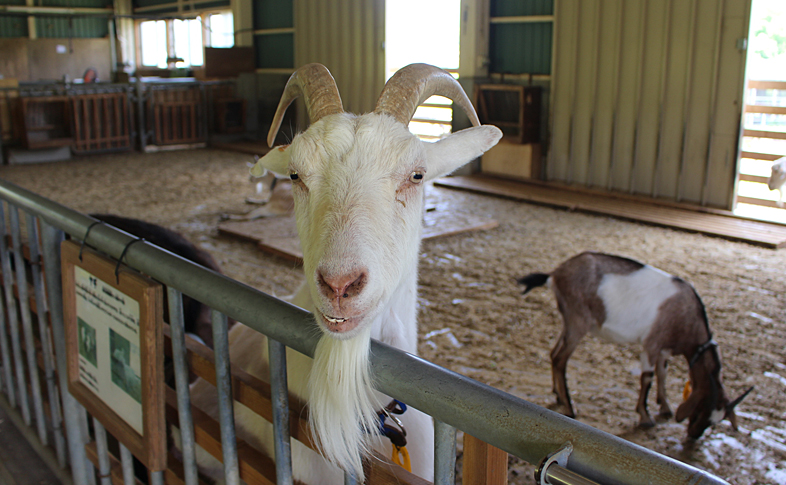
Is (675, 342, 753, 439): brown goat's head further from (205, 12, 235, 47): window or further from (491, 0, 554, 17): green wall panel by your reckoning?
(205, 12, 235, 47): window

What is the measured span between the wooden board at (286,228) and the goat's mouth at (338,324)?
193 inches

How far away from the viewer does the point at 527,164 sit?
10445 mm

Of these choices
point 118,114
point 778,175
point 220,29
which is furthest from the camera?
point 220,29

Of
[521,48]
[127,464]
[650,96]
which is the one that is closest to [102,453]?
[127,464]

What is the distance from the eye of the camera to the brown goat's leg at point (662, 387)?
341 cm

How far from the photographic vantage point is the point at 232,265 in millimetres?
6098

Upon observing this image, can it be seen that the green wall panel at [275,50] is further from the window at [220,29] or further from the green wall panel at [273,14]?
the window at [220,29]

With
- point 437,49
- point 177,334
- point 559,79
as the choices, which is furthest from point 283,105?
point 437,49

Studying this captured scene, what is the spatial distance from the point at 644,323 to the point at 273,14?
45.3 feet

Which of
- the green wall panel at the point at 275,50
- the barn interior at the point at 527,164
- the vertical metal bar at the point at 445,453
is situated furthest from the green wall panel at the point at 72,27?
the vertical metal bar at the point at 445,453

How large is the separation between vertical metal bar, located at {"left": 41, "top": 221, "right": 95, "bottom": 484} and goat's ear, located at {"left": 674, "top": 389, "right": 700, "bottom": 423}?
8.97ft

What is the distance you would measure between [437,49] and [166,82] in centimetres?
634

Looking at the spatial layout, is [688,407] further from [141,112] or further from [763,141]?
[141,112]

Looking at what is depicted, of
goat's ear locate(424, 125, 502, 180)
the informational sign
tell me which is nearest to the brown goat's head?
goat's ear locate(424, 125, 502, 180)
